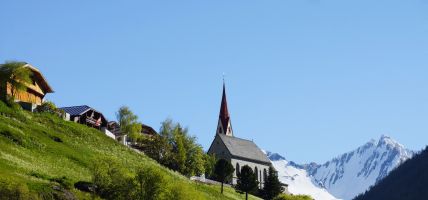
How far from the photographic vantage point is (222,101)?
199375 mm

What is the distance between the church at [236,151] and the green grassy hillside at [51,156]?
50290 mm

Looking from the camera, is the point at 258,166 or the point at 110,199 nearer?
the point at 110,199

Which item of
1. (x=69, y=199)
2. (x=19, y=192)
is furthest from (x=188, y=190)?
(x=19, y=192)

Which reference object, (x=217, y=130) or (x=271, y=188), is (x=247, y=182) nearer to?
(x=271, y=188)

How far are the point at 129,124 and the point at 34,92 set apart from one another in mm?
37675

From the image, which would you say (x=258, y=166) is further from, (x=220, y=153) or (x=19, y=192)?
(x=19, y=192)

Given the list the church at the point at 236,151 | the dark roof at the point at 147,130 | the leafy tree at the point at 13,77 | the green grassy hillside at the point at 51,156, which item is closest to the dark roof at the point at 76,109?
the green grassy hillside at the point at 51,156

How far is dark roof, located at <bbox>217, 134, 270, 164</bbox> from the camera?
175 meters

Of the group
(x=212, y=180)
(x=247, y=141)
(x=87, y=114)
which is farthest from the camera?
(x=247, y=141)

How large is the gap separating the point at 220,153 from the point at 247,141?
15.7 m

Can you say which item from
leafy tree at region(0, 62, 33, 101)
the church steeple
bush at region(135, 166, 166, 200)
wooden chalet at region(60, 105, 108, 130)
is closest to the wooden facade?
leafy tree at region(0, 62, 33, 101)

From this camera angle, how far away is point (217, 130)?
194000 millimetres

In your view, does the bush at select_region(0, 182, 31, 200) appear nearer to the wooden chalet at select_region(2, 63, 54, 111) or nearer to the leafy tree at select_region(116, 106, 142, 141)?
the wooden chalet at select_region(2, 63, 54, 111)

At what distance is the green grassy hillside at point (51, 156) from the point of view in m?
66.9
